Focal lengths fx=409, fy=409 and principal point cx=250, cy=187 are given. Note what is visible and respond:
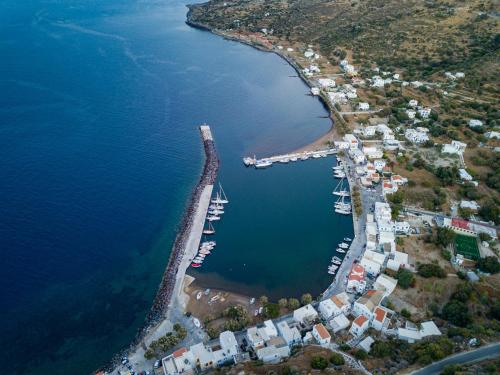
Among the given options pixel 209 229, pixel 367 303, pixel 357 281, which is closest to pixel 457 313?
pixel 367 303

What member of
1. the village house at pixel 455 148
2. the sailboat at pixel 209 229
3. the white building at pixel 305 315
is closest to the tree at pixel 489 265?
the white building at pixel 305 315

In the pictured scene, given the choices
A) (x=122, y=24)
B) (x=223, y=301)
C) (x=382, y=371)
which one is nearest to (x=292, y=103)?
(x=223, y=301)

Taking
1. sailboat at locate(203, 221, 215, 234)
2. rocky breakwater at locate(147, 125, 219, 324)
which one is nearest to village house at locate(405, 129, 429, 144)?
rocky breakwater at locate(147, 125, 219, 324)

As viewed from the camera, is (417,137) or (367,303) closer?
(367,303)

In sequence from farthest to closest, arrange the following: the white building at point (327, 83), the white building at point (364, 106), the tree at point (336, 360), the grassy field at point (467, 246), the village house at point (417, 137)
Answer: the white building at point (327, 83), the white building at point (364, 106), the village house at point (417, 137), the grassy field at point (467, 246), the tree at point (336, 360)

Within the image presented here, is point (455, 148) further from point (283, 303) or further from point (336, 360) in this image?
point (336, 360)

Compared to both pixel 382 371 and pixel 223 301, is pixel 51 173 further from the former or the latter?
pixel 382 371

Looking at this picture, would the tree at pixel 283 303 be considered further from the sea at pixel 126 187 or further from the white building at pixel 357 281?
the white building at pixel 357 281
